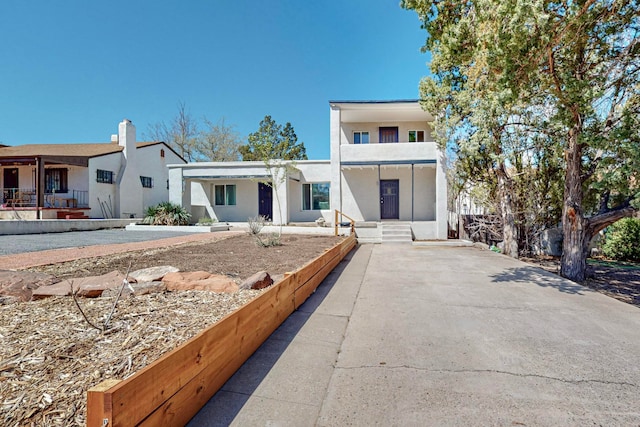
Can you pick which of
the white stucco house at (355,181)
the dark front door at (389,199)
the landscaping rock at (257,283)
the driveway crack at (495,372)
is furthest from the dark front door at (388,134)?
the driveway crack at (495,372)

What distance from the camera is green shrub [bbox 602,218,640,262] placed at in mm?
11578

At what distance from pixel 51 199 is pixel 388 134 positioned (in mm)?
20119

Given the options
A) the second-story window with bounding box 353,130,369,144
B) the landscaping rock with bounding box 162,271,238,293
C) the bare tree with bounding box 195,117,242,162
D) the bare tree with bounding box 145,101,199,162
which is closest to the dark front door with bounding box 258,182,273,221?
the second-story window with bounding box 353,130,369,144

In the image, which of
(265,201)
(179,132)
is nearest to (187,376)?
(265,201)

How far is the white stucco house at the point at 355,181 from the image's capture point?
45.3 ft

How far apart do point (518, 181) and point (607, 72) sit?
5302 mm

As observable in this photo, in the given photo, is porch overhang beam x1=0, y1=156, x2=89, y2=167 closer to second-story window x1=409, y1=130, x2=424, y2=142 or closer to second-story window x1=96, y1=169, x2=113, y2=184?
second-story window x1=96, y1=169, x2=113, y2=184

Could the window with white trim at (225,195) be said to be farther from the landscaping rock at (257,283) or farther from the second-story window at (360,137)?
the landscaping rock at (257,283)

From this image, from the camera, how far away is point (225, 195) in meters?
18.6

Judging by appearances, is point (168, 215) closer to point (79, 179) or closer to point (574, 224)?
point (79, 179)

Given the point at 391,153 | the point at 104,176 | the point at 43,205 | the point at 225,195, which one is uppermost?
the point at 391,153

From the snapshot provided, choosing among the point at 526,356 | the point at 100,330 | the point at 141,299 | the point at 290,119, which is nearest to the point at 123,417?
the point at 100,330

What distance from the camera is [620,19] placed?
18.3ft

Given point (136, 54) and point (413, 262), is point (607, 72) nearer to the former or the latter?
point (413, 262)
